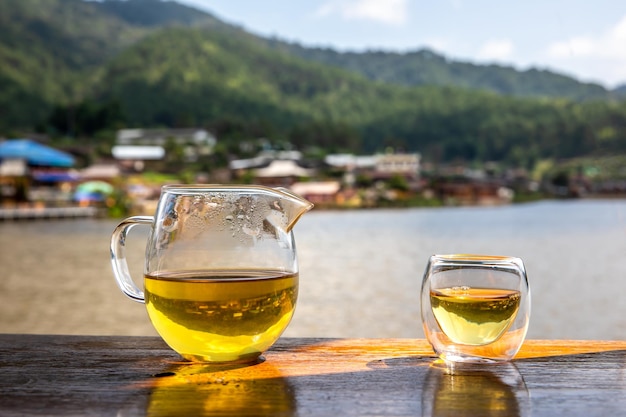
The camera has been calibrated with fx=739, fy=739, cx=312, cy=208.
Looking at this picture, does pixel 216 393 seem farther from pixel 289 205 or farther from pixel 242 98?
pixel 242 98

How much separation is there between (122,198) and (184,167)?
3.89 meters

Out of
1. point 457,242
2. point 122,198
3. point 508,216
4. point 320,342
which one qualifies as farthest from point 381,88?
point 320,342

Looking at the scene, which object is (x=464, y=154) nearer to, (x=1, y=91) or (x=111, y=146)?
(x=111, y=146)

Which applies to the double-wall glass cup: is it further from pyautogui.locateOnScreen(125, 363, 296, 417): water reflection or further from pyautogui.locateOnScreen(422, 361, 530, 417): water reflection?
pyautogui.locateOnScreen(125, 363, 296, 417): water reflection

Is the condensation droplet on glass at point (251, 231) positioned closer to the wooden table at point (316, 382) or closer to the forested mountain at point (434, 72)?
the wooden table at point (316, 382)

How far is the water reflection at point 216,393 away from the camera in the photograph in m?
0.43

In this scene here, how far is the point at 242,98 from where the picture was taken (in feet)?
138

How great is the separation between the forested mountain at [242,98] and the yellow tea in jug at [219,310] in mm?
33479

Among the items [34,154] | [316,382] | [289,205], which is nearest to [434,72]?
[34,154]

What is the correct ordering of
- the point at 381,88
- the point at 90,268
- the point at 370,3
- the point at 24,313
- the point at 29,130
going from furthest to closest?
the point at 370,3 < the point at 381,88 < the point at 29,130 < the point at 90,268 < the point at 24,313

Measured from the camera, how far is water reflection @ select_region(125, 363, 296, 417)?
1.41ft

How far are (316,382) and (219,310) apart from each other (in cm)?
8

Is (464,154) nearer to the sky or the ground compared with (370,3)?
nearer to the ground

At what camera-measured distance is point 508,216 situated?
32125 mm
